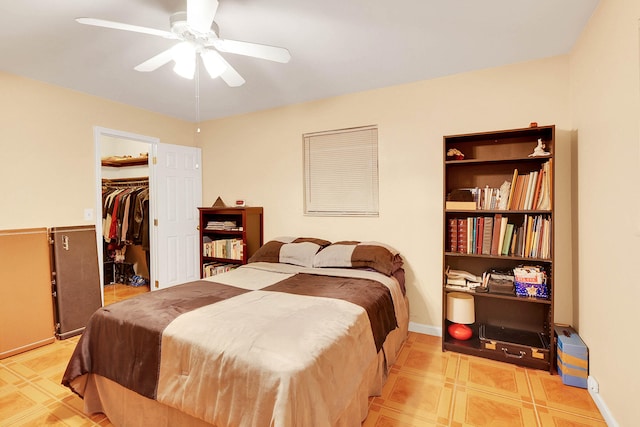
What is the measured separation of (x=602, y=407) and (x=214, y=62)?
10.4 feet

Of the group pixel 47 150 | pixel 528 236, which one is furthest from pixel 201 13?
pixel 528 236

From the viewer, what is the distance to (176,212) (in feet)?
13.6

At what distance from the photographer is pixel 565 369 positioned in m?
2.15

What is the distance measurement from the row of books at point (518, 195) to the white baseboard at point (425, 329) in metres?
1.19

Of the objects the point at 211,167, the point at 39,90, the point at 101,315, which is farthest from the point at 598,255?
the point at 39,90

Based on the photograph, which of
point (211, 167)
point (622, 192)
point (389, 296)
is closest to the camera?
point (622, 192)

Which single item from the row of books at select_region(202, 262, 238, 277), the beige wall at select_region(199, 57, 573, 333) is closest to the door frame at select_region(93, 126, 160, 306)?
the row of books at select_region(202, 262, 238, 277)

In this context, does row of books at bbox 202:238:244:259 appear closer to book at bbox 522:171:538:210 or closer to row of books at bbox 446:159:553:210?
row of books at bbox 446:159:553:210

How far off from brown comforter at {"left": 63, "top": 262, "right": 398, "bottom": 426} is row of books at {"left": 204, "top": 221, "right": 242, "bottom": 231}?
1710mm

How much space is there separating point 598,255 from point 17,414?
3.63 m

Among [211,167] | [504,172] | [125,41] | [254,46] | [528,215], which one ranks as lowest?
[528,215]

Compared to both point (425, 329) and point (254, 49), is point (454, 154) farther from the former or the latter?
point (254, 49)

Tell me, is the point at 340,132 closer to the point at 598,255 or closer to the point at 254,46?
the point at 254,46

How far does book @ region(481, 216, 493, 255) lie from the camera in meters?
2.55
